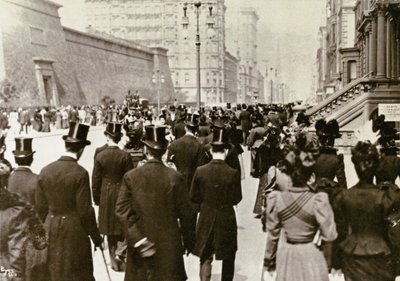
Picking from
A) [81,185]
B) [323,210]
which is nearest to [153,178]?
[81,185]

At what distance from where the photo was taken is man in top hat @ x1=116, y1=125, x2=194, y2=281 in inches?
240

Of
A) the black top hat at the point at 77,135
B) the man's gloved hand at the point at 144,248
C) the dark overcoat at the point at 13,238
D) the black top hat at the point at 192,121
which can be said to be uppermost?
the black top hat at the point at 77,135

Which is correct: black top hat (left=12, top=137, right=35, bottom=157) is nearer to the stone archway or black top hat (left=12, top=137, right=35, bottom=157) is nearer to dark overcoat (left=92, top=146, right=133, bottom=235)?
dark overcoat (left=92, top=146, right=133, bottom=235)

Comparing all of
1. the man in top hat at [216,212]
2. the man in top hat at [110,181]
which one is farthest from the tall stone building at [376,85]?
the man in top hat at [216,212]

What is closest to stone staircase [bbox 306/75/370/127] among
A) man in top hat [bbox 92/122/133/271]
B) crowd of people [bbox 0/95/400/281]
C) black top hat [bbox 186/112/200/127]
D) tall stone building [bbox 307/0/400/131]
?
tall stone building [bbox 307/0/400/131]

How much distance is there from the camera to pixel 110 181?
883 centimetres

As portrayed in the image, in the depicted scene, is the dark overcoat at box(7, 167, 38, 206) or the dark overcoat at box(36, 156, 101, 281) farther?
the dark overcoat at box(7, 167, 38, 206)

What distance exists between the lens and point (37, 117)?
42.0 m

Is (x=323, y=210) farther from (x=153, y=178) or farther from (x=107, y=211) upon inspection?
(x=107, y=211)

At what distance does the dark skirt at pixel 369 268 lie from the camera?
223 inches

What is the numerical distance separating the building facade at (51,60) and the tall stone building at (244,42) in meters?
88.4

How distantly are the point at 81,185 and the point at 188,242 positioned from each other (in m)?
1.16

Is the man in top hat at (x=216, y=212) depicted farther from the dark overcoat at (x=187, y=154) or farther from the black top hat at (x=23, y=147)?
the dark overcoat at (x=187, y=154)

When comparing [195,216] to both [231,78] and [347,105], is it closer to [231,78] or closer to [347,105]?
[347,105]
